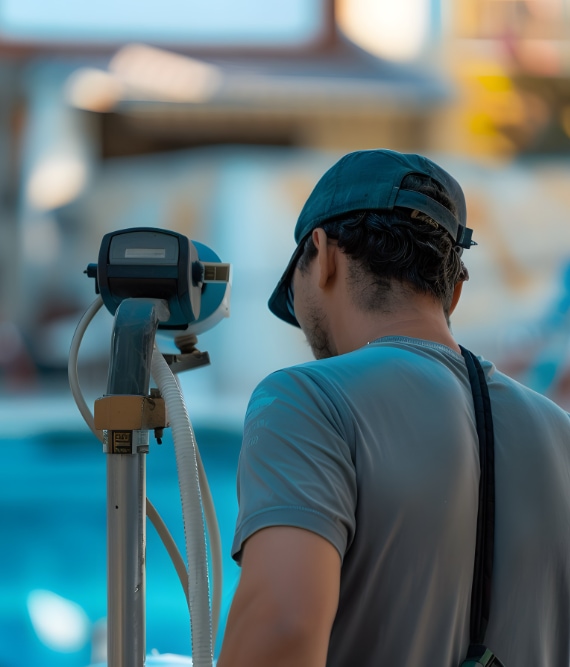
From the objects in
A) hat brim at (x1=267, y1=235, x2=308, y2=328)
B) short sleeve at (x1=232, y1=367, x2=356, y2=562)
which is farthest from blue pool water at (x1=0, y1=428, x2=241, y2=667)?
short sleeve at (x1=232, y1=367, x2=356, y2=562)

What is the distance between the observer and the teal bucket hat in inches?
30.4

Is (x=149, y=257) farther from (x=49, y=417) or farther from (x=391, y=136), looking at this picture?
(x=391, y=136)

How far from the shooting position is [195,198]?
226 inches

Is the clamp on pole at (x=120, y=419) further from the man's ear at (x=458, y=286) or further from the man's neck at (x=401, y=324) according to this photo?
the man's ear at (x=458, y=286)

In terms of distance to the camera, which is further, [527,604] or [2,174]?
[2,174]

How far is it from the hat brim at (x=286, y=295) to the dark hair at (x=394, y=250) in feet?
0.26

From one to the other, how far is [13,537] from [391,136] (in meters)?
3.58

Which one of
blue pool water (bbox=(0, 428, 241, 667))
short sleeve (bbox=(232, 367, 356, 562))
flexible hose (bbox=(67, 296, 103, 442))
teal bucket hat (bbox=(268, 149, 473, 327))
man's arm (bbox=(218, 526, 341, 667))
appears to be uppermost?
teal bucket hat (bbox=(268, 149, 473, 327))

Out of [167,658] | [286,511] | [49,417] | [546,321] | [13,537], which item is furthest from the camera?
[546,321]

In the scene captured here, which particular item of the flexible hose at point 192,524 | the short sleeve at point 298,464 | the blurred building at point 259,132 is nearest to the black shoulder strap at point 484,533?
the short sleeve at point 298,464

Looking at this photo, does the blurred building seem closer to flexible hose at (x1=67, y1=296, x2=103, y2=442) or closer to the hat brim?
the hat brim

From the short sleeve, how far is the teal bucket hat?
0.65ft

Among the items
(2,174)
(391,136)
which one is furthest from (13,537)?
(391,136)

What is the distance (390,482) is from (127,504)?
9.7 inches
